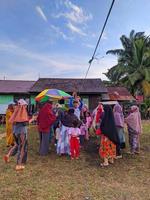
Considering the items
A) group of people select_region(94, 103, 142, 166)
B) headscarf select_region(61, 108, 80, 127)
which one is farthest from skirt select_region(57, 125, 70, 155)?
group of people select_region(94, 103, 142, 166)

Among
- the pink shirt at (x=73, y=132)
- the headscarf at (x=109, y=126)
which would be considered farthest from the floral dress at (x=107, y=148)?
the pink shirt at (x=73, y=132)

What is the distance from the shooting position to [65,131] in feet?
30.2

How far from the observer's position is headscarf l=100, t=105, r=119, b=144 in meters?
8.10

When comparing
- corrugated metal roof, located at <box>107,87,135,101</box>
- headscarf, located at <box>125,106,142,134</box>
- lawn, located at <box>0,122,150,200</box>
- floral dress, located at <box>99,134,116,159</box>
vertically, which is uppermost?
corrugated metal roof, located at <box>107,87,135,101</box>

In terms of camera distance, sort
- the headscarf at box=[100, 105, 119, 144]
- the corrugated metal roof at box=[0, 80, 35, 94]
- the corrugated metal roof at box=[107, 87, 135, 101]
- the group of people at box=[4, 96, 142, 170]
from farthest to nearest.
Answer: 1. the corrugated metal roof at box=[107, 87, 135, 101]
2. the corrugated metal roof at box=[0, 80, 35, 94]
3. the headscarf at box=[100, 105, 119, 144]
4. the group of people at box=[4, 96, 142, 170]

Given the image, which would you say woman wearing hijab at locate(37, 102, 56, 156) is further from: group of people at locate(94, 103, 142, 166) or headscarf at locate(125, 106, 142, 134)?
headscarf at locate(125, 106, 142, 134)

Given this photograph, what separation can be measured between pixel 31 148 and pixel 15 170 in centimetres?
321

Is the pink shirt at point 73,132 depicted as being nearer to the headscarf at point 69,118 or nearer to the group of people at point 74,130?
the group of people at point 74,130

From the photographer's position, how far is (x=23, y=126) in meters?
7.50

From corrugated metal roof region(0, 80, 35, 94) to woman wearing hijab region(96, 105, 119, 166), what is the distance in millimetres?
19762

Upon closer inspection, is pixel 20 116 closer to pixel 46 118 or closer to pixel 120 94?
pixel 46 118

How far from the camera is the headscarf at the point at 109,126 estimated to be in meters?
8.10

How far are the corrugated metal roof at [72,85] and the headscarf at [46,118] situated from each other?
53.3 feet

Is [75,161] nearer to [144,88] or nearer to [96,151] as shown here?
[96,151]
